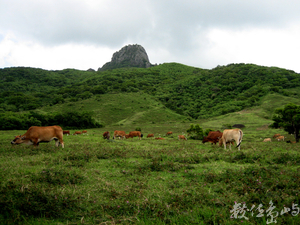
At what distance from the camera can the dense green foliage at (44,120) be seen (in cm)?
3884

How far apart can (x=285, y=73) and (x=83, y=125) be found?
12629cm

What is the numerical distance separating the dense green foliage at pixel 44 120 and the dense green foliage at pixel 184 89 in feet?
146

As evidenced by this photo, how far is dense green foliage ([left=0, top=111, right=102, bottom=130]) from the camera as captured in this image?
3884 cm

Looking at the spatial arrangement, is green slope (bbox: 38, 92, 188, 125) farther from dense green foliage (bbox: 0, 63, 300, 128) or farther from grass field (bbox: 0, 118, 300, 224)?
grass field (bbox: 0, 118, 300, 224)

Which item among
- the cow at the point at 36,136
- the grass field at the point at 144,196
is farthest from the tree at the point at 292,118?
the cow at the point at 36,136

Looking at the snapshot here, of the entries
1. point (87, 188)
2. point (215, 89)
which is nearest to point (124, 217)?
point (87, 188)

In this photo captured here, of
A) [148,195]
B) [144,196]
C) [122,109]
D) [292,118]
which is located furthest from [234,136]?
[122,109]

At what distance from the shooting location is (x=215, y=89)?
12050 cm

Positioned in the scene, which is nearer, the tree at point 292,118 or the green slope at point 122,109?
the tree at point 292,118

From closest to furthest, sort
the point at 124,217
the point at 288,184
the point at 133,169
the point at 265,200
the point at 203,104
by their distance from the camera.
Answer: the point at 124,217, the point at 265,200, the point at 288,184, the point at 133,169, the point at 203,104

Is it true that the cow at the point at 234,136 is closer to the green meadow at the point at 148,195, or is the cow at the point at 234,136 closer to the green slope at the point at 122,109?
the green meadow at the point at 148,195

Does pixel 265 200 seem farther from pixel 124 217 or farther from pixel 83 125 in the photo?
pixel 83 125

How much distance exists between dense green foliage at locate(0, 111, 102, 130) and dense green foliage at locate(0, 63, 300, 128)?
4439 centimetres

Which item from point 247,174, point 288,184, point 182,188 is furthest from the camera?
point 247,174
